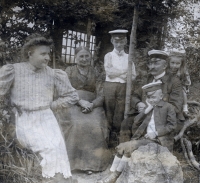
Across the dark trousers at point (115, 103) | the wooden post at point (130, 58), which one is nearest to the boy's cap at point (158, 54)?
the wooden post at point (130, 58)

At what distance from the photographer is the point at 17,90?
2.94 metres

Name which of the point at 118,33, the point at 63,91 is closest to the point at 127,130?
the point at 63,91

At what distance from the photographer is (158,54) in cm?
314

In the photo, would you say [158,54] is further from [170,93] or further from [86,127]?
[86,127]

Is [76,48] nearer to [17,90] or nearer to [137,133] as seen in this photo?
[17,90]

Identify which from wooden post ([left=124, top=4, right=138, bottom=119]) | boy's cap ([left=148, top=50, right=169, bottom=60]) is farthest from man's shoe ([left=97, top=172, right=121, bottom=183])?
boy's cap ([left=148, top=50, right=169, bottom=60])

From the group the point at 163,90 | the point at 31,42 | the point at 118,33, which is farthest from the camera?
the point at 163,90

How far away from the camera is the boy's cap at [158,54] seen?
312cm

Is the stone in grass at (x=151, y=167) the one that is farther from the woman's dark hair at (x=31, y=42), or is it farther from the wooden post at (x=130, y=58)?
the woman's dark hair at (x=31, y=42)

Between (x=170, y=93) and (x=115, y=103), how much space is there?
14.8 inches

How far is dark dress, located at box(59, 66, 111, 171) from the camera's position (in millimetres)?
3059

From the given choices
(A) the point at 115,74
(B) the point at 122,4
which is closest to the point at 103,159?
(A) the point at 115,74

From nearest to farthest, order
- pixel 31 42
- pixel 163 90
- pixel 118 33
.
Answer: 1. pixel 31 42
2. pixel 118 33
3. pixel 163 90

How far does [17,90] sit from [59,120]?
32cm
